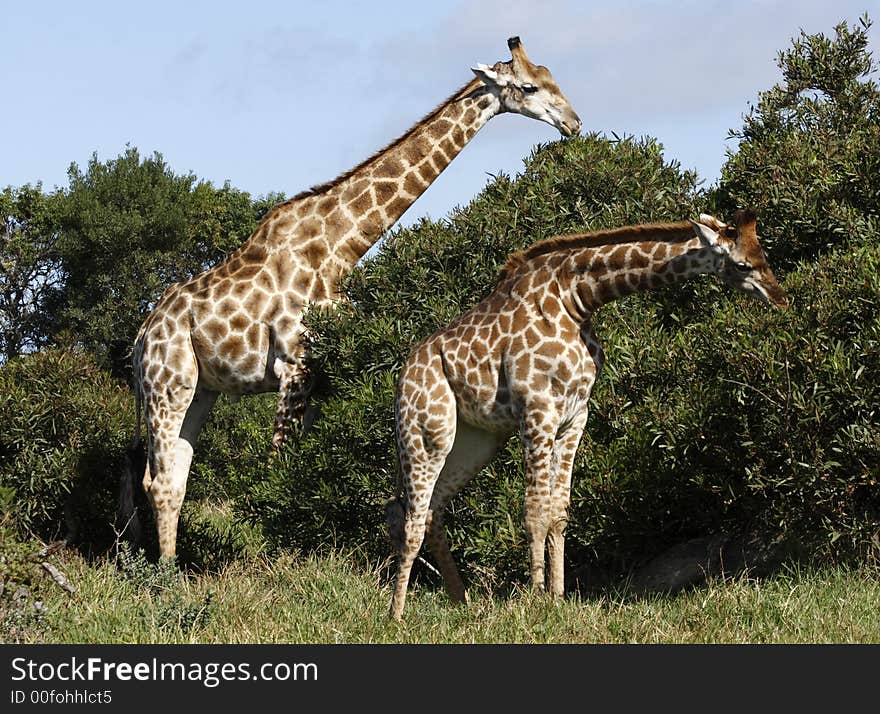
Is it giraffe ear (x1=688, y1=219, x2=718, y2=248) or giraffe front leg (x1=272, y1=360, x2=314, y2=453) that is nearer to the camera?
giraffe ear (x1=688, y1=219, x2=718, y2=248)

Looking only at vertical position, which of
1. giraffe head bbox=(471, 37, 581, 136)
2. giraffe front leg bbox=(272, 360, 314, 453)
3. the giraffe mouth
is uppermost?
giraffe head bbox=(471, 37, 581, 136)

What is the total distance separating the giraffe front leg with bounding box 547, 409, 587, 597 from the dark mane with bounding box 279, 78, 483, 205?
5114 millimetres

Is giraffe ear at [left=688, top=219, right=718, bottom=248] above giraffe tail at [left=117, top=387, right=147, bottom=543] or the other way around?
above

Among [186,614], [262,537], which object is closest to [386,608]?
[186,614]

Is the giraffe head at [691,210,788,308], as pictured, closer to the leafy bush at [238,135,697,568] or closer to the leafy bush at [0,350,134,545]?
the leafy bush at [238,135,697,568]

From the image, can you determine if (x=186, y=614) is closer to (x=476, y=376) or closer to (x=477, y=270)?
(x=476, y=376)

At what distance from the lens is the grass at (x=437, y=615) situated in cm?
852

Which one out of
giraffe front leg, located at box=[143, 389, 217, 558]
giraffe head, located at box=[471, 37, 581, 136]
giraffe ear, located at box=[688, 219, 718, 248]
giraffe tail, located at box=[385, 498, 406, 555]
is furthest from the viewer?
giraffe head, located at box=[471, 37, 581, 136]

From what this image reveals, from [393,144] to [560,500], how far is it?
5.60m

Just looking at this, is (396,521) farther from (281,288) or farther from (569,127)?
(569,127)

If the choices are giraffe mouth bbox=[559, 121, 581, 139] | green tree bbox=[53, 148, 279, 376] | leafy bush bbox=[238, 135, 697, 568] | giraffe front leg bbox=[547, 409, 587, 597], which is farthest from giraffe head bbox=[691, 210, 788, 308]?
green tree bbox=[53, 148, 279, 376]

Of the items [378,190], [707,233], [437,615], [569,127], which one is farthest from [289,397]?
[707,233]

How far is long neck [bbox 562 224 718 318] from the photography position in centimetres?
900

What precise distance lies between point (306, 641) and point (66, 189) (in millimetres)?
26711
